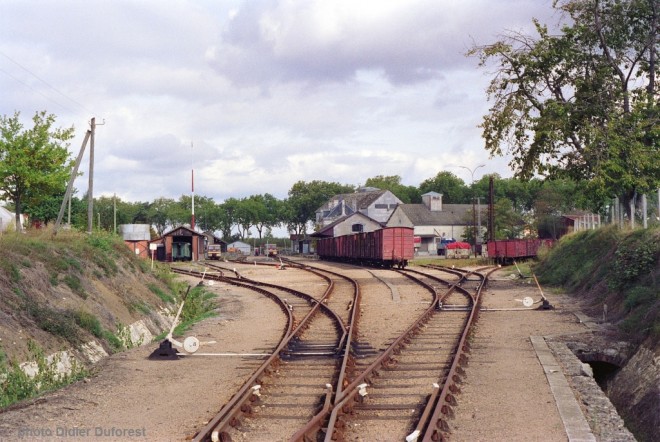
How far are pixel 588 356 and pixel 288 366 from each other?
5815 mm

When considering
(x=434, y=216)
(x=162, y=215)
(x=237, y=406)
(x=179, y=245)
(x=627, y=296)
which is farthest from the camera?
(x=162, y=215)

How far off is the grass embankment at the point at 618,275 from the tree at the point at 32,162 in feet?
69.5

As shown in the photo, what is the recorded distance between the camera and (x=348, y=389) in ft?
28.4

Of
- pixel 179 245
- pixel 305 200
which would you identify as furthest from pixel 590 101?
pixel 305 200

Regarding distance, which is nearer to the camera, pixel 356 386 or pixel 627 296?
pixel 356 386

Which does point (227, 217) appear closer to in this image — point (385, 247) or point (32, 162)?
point (385, 247)

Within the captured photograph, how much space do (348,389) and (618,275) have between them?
12572 mm

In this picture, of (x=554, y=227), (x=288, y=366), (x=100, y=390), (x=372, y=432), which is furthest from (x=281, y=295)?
(x=554, y=227)

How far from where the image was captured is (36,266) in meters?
15.4

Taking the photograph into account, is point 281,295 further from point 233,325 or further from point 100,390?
point 100,390

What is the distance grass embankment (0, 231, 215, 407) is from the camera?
1090 centimetres

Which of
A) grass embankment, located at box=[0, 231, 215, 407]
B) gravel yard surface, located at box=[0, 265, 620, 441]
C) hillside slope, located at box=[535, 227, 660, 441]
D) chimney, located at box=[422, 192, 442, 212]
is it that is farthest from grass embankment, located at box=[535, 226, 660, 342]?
chimney, located at box=[422, 192, 442, 212]

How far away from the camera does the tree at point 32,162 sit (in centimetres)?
2861

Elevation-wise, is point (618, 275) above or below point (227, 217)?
below
